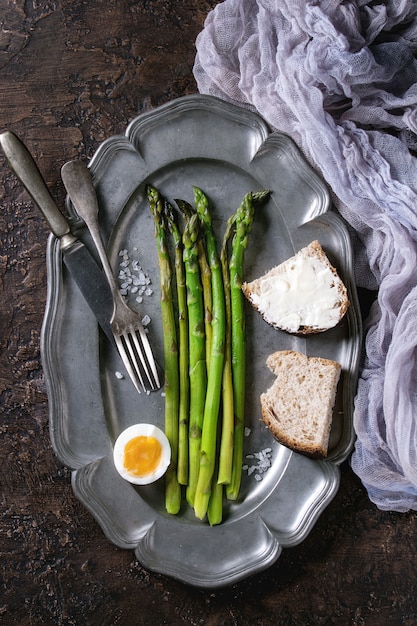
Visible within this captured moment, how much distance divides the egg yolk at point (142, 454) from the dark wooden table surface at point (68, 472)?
0.35 metres

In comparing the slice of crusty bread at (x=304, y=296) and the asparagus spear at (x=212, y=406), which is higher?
the slice of crusty bread at (x=304, y=296)

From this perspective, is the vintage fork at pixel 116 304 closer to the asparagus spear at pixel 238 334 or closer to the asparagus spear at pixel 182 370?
the asparagus spear at pixel 182 370

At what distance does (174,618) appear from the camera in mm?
2633

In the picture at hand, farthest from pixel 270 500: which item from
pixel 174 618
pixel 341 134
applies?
pixel 341 134

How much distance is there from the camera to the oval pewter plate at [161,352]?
2549mm

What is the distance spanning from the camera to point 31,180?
8.26 ft

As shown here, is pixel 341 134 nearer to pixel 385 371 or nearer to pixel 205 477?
pixel 385 371

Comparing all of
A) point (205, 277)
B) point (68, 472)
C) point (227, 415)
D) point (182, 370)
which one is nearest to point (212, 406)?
point (227, 415)

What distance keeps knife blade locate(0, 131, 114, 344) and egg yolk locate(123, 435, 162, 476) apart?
18.0 inches

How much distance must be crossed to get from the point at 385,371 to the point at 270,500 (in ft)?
2.40

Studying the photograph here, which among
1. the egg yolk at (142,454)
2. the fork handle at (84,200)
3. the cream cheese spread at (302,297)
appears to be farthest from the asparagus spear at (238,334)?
the fork handle at (84,200)

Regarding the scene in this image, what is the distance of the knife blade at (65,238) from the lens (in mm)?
2510

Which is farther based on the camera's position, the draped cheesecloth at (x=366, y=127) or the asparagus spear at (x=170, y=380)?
the asparagus spear at (x=170, y=380)

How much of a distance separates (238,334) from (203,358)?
180mm
